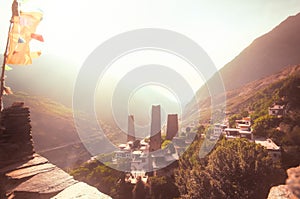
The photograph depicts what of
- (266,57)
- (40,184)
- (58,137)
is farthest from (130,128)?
(266,57)

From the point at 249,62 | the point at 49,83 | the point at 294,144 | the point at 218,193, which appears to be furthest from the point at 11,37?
the point at 249,62

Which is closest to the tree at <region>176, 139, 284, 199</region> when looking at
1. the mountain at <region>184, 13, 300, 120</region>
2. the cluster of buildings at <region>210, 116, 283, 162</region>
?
the cluster of buildings at <region>210, 116, 283, 162</region>

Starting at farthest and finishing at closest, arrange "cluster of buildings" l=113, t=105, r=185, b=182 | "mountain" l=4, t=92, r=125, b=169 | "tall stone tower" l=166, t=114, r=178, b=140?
"mountain" l=4, t=92, r=125, b=169 → "tall stone tower" l=166, t=114, r=178, b=140 → "cluster of buildings" l=113, t=105, r=185, b=182

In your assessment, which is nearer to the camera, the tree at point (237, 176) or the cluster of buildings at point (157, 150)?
the tree at point (237, 176)

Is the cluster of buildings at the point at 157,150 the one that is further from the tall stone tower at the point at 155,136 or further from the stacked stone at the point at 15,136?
the stacked stone at the point at 15,136

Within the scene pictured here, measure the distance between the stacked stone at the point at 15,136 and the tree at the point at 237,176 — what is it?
44.0 feet

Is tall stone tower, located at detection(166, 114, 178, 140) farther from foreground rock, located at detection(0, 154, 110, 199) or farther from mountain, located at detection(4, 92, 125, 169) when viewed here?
foreground rock, located at detection(0, 154, 110, 199)

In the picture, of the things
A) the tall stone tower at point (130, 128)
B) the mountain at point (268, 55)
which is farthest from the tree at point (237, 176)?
the mountain at point (268, 55)

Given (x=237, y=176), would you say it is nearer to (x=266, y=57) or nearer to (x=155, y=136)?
(x=155, y=136)

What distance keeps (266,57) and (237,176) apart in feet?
339

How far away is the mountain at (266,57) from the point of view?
272ft

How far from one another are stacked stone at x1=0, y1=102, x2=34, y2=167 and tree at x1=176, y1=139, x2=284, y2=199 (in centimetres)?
1340

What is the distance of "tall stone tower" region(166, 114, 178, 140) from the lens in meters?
31.7

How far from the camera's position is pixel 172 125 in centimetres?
3222
